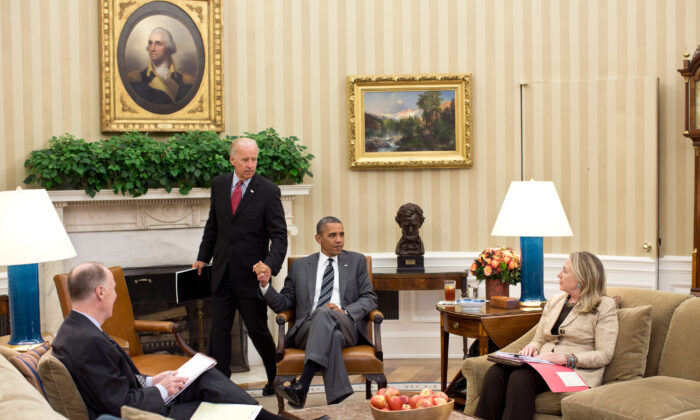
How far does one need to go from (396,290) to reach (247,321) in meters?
1.70

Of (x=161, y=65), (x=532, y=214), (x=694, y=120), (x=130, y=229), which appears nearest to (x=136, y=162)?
(x=130, y=229)

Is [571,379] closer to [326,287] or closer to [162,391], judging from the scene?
[326,287]

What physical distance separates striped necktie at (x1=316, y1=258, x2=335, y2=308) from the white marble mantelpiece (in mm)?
1199

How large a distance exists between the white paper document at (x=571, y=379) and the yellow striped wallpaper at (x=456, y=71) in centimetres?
283

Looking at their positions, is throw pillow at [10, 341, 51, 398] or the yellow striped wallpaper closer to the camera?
throw pillow at [10, 341, 51, 398]

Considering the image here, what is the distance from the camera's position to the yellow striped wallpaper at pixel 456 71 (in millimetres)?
6344

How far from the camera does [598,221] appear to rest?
6465mm

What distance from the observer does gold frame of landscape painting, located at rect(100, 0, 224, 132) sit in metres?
6.16

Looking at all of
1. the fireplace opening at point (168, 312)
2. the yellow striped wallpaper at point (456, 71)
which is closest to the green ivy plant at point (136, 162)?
the yellow striped wallpaper at point (456, 71)

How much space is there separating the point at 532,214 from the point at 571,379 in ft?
4.16

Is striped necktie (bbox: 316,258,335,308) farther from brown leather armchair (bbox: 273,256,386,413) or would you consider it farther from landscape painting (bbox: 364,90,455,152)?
landscape painting (bbox: 364,90,455,152)

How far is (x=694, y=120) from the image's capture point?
5746mm

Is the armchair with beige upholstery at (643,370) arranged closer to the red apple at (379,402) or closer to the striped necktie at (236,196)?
the red apple at (379,402)

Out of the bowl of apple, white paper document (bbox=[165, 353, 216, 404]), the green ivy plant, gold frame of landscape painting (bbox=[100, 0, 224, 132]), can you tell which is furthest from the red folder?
gold frame of landscape painting (bbox=[100, 0, 224, 132])
